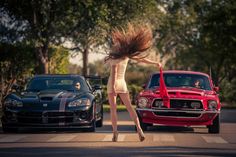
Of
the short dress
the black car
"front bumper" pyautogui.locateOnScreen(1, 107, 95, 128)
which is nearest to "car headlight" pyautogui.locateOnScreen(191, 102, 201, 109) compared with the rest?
the black car

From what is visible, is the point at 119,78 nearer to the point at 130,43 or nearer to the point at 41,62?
the point at 130,43

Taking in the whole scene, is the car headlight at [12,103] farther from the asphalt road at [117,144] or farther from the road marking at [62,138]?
the road marking at [62,138]

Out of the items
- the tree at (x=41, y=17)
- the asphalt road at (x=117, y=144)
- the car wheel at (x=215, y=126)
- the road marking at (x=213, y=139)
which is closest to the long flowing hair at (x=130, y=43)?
the asphalt road at (x=117, y=144)

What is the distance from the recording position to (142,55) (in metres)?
15.9

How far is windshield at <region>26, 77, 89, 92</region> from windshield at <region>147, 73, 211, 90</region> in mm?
1805

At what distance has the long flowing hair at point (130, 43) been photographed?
15.4 metres

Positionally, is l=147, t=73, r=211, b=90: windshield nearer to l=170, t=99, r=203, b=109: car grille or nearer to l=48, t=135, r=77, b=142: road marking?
l=170, t=99, r=203, b=109: car grille

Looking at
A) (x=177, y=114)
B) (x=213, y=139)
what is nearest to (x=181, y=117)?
(x=177, y=114)

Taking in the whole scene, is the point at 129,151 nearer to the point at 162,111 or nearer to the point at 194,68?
the point at 162,111

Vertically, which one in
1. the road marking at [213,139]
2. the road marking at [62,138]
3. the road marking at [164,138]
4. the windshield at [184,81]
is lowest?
the road marking at [213,139]

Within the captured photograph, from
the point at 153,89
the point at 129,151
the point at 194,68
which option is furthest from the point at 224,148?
the point at 194,68

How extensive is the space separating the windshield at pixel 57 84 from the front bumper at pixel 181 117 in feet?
6.17

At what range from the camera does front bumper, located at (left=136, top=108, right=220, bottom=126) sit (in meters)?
18.3

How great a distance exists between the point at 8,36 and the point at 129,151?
22.4m
